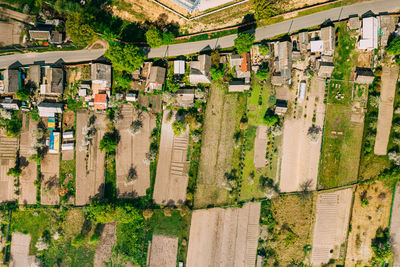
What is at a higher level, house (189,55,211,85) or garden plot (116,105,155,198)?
house (189,55,211,85)

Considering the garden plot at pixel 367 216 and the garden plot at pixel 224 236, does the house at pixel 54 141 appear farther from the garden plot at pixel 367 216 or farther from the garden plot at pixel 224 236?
the garden plot at pixel 367 216

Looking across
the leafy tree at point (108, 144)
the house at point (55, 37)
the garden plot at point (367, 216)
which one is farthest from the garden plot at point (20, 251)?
the garden plot at point (367, 216)

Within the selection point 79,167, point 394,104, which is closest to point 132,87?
point 79,167

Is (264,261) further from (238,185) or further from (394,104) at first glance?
(394,104)

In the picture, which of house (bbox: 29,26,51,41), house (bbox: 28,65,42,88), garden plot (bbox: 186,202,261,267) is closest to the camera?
house (bbox: 29,26,51,41)

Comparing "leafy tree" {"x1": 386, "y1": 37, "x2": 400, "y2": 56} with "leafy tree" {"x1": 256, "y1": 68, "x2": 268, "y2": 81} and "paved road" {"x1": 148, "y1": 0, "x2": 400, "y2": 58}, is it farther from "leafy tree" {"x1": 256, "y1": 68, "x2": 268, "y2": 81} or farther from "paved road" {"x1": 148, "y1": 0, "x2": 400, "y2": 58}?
"leafy tree" {"x1": 256, "y1": 68, "x2": 268, "y2": 81}

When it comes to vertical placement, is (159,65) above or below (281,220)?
above

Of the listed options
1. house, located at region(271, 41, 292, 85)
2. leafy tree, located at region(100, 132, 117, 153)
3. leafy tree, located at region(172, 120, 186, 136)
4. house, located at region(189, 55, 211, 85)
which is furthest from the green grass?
house, located at region(271, 41, 292, 85)
